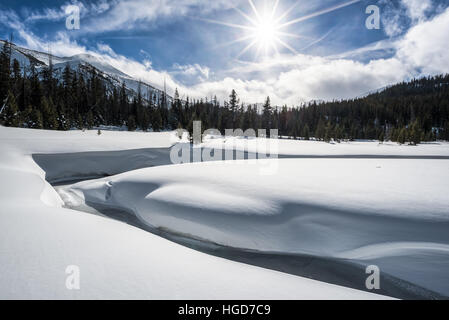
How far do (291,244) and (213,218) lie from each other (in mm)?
2173

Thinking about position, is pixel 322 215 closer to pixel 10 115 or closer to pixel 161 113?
pixel 10 115

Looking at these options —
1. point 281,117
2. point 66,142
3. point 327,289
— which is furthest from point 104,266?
point 281,117

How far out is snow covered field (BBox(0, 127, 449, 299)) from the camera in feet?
8.16

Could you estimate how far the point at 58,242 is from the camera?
10.7ft

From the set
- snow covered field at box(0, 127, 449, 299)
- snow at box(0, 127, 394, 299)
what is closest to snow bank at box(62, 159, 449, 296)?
snow covered field at box(0, 127, 449, 299)

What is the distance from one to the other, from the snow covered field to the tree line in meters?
26.0

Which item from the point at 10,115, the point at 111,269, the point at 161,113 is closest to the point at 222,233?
the point at 111,269

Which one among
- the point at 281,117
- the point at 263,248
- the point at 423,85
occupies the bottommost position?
the point at 263,248

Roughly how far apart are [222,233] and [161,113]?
60798 mm

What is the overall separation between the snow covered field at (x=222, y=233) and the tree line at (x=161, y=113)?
26.0 metres

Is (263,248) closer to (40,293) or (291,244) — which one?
(291,244)

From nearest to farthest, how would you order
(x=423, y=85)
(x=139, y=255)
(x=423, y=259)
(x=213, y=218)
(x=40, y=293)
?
(x=40, y=293)
(x=139, y=255)
(x=423, y=259)
(x=213, y=218)
(x=423, y=85)

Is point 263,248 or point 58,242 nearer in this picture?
A: point 58,242

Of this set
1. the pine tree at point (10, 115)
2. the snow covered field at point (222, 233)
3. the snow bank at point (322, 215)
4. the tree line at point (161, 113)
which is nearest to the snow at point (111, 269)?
the snow covered field at point (222, 233)
